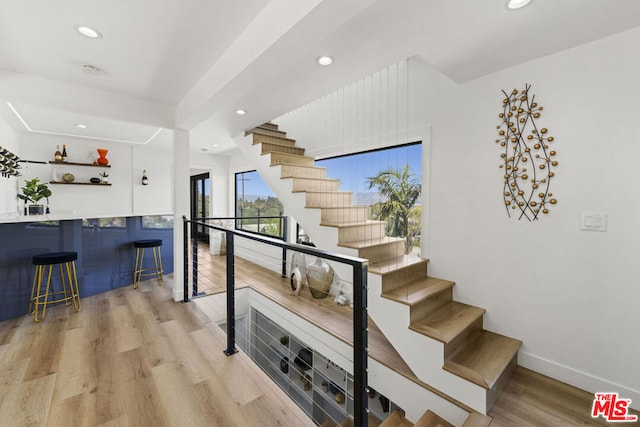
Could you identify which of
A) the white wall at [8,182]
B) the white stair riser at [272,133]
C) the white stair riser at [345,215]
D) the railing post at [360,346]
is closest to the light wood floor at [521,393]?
the railing post at [360,346]

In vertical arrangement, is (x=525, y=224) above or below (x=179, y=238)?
above

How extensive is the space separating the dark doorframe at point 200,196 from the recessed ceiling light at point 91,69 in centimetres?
410

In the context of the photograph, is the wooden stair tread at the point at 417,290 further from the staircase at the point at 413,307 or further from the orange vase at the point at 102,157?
the orange vase at the point at 102,157

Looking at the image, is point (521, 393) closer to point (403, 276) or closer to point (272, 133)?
point (403, 276)

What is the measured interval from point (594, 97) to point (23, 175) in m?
6.83

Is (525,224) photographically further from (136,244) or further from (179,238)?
(136,244)

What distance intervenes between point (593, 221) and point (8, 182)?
6343 mm

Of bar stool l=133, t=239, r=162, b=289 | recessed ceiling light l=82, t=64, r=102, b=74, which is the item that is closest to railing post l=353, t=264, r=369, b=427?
recessed ceiling light l=82, t=64, r=102, b=74

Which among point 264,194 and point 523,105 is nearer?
point 523,105

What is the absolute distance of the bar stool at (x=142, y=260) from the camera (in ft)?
12.8

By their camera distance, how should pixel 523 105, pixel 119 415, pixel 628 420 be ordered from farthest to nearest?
pixel 523 105
pixel 628 420
pixel 119 415

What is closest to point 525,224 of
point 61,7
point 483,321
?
point 483,321

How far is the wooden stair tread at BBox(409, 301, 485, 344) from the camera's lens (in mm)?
2002

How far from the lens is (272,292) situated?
12.6ft
